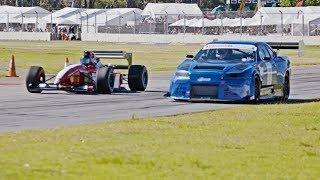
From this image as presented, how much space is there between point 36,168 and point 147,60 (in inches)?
1653

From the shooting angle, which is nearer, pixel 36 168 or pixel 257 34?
pixel 36 168

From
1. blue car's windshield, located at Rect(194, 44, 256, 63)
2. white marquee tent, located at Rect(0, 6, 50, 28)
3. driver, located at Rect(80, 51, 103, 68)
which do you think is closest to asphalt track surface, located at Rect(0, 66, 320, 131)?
driver, located at Rect(80, 51, 103, 68)

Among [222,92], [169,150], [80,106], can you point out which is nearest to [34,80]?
[80,106]

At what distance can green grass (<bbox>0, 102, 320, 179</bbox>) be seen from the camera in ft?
32.7

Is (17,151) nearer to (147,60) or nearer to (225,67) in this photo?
(225,67)

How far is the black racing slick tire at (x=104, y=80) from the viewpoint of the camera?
81.7 ft

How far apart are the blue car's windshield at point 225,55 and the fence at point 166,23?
60006 millimetres

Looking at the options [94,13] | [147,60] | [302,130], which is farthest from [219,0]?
[302,130]

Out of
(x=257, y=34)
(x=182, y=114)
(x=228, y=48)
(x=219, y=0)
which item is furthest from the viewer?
(x=219, y=0)

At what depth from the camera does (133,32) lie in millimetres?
100125

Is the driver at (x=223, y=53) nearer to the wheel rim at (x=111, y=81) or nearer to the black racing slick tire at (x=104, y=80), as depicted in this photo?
the black racing slick tire at (x=104, y=80)

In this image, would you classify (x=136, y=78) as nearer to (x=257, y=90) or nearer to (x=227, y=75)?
(x=257, y=90)

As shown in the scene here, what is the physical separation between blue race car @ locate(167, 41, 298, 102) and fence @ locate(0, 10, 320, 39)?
59.8 metres

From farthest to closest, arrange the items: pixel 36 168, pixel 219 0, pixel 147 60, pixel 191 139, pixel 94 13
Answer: pixel 219 0
pixel 94 13
pixel 147 60
pixel 191 139
pixel 36 168
